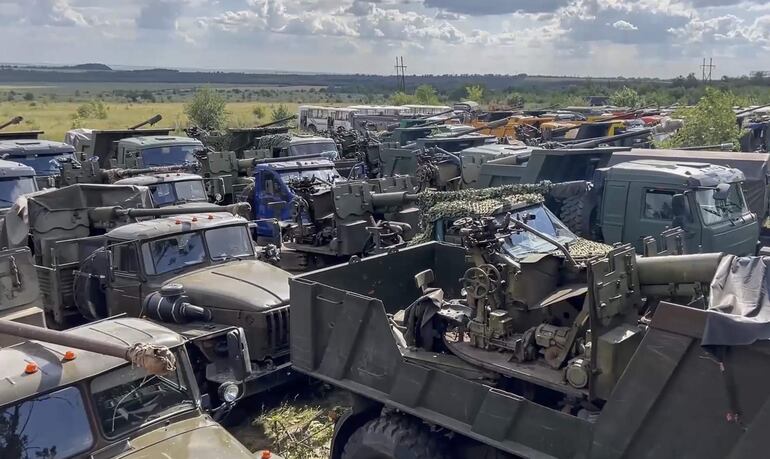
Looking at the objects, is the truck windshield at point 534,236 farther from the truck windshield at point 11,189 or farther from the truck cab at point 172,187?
the truck windshield at point 11,189

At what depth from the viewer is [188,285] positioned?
879 cm

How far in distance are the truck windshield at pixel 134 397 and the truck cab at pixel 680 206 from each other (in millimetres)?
8061

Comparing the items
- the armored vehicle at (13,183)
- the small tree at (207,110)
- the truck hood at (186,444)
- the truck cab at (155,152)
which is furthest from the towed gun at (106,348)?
the small tree at (207,110)

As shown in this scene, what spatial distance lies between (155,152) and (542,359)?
15.7 m

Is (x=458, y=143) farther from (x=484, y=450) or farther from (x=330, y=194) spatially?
(x=484, y=450)

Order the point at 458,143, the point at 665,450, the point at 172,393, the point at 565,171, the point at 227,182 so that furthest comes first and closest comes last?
the point at 458,143, the point at 227,182, the point at 565,171, the point at 172,393, the point at 665,450

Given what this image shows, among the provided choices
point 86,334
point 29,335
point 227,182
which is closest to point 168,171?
point 227,182

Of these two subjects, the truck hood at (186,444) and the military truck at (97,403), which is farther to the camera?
the truck hood at (186,444)

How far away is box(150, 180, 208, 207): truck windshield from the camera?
1463cm

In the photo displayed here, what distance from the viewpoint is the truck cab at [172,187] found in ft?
47.9

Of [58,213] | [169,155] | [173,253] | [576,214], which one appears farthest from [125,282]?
[169,155]

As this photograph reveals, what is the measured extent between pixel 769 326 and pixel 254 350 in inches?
220

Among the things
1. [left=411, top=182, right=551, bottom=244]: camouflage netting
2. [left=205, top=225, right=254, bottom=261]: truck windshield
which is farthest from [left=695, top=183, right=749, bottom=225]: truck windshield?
[left=205, top=225, right=254, bottom=261]: truck windshield

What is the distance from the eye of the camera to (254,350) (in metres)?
8.40
